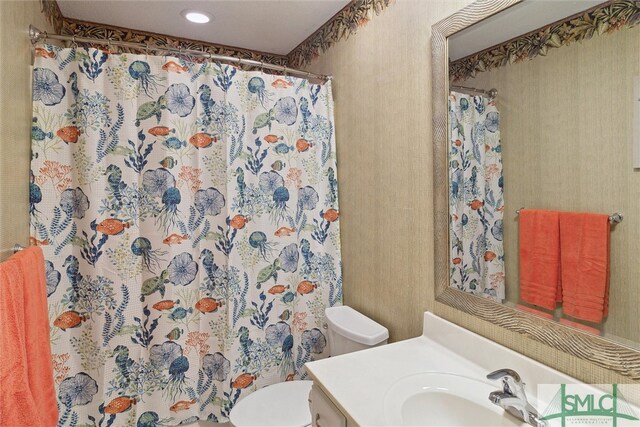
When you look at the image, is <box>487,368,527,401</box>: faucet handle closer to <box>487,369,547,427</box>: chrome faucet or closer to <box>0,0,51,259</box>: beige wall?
<box>487,369,547,427</box>: chrome faucet

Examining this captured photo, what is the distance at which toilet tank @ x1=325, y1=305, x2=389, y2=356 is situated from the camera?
1.58 m

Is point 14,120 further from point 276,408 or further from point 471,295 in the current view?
point 471,295

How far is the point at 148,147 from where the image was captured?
5.61 ft

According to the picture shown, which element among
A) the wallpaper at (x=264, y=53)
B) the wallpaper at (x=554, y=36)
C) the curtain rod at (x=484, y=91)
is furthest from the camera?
the wallpaper at (x=264, y=53)

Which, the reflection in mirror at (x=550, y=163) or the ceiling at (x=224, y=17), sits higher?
the ceiling at (x=224, y=17)

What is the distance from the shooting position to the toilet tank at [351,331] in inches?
62.4

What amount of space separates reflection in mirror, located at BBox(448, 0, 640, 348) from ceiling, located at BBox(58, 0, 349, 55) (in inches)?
40.5

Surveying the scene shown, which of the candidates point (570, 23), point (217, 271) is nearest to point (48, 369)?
point (217, 271)

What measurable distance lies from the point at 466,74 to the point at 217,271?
1.43 meters

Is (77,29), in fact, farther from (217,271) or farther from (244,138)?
(217,271)

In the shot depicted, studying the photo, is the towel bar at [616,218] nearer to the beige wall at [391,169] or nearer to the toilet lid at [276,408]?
the beige wall at [391,169]

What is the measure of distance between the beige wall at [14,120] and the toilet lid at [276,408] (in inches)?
42.7

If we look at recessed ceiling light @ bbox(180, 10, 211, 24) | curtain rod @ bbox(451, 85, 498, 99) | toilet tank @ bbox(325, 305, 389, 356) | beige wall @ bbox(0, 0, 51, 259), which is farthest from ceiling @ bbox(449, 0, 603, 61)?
beige wall @ bbox(0, 0, 51, 259)

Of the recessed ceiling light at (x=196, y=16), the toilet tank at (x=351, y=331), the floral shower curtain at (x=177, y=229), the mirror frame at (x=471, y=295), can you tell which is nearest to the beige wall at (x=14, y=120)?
the floral shower curtain at (x=177, y=229)
